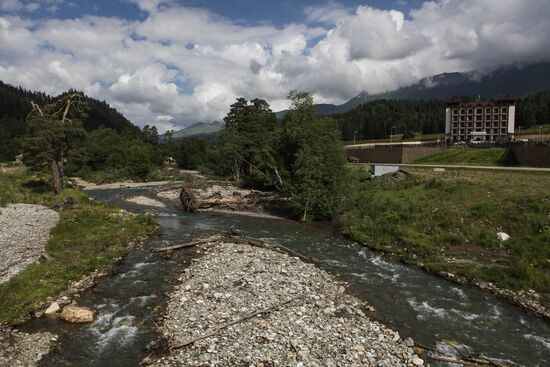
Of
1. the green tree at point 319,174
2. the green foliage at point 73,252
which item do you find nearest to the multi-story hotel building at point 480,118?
the green tree at point 319,174

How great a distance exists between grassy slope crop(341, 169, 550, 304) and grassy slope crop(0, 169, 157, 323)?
18.7m

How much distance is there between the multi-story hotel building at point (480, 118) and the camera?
13738 centimetres

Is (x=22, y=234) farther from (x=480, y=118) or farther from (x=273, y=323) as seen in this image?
(x=480, y=118)

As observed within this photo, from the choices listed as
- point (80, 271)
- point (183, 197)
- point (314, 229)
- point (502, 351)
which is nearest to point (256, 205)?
point (183, 197)

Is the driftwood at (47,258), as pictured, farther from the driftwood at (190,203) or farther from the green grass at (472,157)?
the green grass at (472,157)

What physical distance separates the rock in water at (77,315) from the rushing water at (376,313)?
11.3 inches

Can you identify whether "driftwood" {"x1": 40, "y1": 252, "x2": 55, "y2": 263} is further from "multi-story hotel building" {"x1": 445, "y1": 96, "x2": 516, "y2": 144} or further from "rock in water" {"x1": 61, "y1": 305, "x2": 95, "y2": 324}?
"multi-story hotel building" {"x1": 445, "y1": 96, "x2": 516, "y2": 144}

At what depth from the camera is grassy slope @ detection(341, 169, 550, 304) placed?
827 inches

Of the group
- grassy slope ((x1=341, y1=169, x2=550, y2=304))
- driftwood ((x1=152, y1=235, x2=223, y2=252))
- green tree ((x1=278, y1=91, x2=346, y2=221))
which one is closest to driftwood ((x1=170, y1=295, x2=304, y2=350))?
grassy slope ((x1=341, y1=169, x2=550, y2=304))

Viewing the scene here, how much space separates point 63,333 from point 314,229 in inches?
934

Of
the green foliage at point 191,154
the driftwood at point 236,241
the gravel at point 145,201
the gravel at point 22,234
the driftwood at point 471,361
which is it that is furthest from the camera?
the green foliage at point 191,154

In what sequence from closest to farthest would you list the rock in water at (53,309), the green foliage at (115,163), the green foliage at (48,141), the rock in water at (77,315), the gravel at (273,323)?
the gravel at (273,323) < the rock in water at (77,315) < the rock in water at (53,309) < the green foliage at (48,141) < the green foliage at (115,163)

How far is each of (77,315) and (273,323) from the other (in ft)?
26.5

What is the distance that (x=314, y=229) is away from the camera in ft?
112
